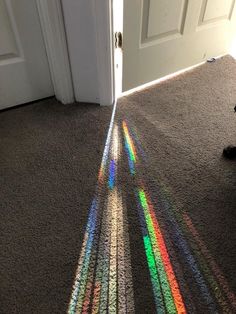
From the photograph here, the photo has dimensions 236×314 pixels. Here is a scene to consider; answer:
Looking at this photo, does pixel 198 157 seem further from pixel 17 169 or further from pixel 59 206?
pixel 17 169

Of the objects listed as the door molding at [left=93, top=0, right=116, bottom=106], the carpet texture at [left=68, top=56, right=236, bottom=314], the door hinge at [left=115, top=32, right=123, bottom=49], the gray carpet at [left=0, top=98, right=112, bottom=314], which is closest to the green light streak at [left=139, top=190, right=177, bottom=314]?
the carpet texture at [left=68, top=56, right=236, bottom=314]

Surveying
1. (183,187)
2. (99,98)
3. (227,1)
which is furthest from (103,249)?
(227,1)

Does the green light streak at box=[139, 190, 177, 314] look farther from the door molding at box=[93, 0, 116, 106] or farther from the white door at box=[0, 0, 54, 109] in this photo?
the white door at box=[0, 0, 54, 109]

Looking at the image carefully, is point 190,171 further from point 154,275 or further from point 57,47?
point 57,47

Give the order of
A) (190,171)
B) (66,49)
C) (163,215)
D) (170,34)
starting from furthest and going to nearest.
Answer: (170,34), (66,49), (190,171), (163,215)

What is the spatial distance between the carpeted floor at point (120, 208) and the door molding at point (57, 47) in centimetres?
9

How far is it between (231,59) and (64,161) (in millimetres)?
1324

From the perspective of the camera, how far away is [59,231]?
0.92 meters

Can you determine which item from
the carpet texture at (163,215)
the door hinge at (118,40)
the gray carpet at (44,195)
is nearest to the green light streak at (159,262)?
the carpet texture at (163,215)

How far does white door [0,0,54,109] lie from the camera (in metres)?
1.13

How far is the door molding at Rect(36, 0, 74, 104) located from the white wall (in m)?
0.02

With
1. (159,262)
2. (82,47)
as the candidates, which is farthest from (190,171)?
(82,47)

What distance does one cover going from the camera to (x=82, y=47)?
1200 millimetres

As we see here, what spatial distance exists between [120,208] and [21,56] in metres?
0.85
